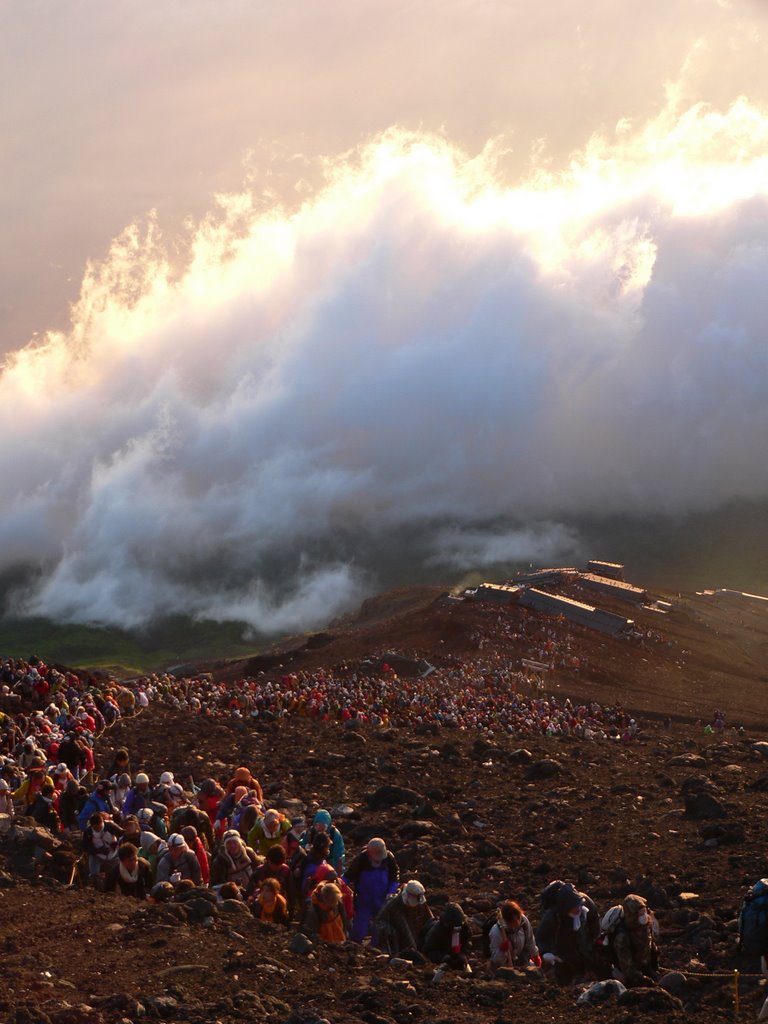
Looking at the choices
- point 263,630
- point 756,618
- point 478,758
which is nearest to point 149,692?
point 478,758

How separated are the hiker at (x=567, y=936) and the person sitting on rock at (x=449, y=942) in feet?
2.92

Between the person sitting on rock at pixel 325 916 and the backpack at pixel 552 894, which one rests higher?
the backpack at pixel 552 894

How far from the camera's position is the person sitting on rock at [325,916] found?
544 inches

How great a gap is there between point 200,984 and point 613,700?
2140 inches

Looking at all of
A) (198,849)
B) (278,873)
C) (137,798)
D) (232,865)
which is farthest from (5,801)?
(278,873)

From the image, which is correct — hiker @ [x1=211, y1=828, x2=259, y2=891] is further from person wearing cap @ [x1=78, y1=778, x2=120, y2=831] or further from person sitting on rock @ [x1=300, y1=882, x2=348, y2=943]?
person wearing cap @ [x1=78, y1=778, x2=120, y2=831]

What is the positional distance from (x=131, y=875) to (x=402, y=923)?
429 centimetres

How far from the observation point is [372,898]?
1448 centimetres

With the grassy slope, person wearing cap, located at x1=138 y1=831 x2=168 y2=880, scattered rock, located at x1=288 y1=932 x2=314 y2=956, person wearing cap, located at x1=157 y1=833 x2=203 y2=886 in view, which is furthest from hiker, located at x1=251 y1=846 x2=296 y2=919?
the grassy slope

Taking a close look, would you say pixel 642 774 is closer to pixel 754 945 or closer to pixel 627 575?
pixel 754 945

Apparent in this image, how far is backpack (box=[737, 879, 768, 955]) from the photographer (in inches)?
521

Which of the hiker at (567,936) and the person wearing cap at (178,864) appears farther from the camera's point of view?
the person wearing cap at (178,864)

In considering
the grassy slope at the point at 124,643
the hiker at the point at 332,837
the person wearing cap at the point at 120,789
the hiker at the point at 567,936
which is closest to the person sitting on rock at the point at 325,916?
the hiker at the point at 332,837

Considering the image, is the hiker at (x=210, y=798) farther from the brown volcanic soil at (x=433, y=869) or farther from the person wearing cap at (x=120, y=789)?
the brown volcanic soil at (x=433, y=869)
